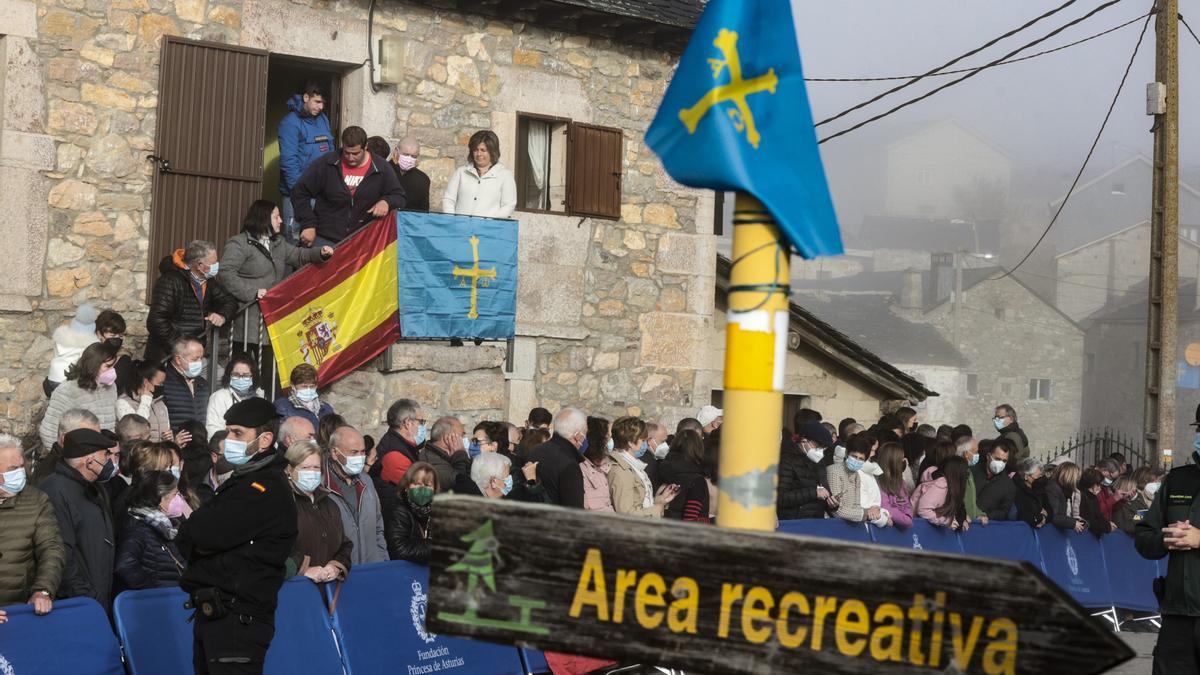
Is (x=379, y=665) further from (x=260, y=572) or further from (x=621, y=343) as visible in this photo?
(x=621, y=343)

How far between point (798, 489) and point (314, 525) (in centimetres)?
511

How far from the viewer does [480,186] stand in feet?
44.5

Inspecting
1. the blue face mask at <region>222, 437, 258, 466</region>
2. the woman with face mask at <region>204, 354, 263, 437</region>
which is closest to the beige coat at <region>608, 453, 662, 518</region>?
the woman with face mask at <region>204, 354, 263, 437</region>

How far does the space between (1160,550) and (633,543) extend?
5191 millimetres

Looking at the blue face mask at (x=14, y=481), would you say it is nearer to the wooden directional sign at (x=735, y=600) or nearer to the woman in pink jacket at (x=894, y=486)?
the wooden directional sign at (x=735, y=600)

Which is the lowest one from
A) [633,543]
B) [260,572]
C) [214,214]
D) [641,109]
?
[260,572]

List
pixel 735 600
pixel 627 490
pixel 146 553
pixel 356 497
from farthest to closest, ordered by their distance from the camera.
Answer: pixel 627 490
pixel 356 497
pixel 146 553
pixel 735 600

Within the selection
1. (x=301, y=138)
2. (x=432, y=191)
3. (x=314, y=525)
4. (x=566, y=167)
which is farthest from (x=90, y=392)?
(x=566, y=167)

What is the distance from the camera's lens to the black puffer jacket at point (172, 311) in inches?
471

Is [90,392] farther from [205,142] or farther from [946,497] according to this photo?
[946,497]

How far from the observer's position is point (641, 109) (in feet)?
53.9

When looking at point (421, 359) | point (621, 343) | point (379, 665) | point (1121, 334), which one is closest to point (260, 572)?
point (379, 665)

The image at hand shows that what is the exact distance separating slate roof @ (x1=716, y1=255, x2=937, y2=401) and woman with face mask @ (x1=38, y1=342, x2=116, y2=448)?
1206 centimetres

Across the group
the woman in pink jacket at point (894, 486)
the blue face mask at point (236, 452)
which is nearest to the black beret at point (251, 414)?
the blue face mask at point (236, 452)
